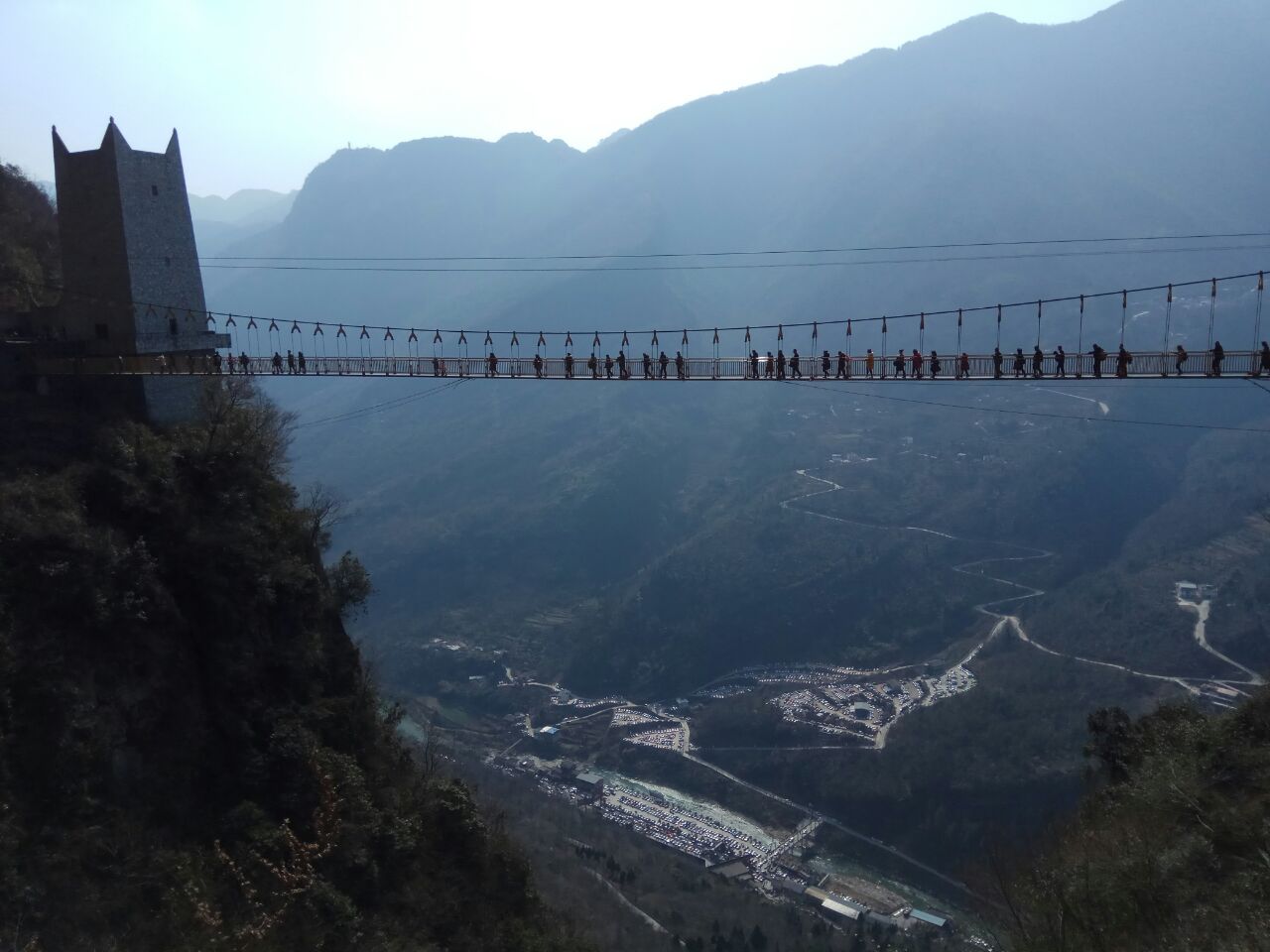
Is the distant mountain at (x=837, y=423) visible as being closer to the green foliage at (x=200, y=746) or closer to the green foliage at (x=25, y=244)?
the green foliage at (x=200, y=746)

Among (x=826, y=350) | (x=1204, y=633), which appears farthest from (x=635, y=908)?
(x=1204, y=633)

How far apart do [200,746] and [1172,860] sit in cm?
1562

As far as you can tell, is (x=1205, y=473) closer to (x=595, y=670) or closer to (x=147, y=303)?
(x=595, y=670)

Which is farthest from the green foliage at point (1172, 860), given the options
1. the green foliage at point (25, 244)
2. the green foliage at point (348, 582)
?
the green foliage at point (25, 244)

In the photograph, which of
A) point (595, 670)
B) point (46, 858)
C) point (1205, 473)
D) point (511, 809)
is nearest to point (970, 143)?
point (1205, 473)

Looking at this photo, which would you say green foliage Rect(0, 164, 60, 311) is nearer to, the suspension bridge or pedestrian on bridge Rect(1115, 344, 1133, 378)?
the suspension bridge

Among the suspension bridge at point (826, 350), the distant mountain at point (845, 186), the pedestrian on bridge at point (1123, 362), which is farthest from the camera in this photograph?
the distant mountain at point (845, 186)

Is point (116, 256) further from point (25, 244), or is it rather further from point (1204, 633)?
point (1204, 633)

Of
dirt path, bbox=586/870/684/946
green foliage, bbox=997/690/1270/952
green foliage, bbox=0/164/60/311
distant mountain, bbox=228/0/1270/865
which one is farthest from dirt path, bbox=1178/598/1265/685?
green foliage, bbox=0/164/60/311

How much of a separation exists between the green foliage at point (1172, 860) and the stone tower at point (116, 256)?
21.0m

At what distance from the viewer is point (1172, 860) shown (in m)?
12.6

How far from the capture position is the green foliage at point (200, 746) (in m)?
12.5

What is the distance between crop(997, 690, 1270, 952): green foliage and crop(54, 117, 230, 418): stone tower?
21.0m

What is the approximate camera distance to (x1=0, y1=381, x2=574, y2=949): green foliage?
12469 millimetres
